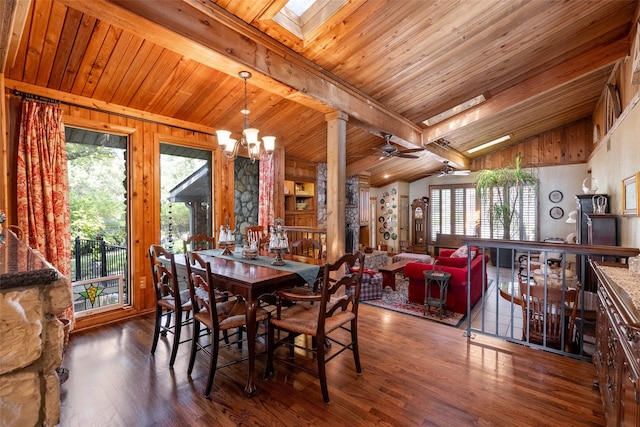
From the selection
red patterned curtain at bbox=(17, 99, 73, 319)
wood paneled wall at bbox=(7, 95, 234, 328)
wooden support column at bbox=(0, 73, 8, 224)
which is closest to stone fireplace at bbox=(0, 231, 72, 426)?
wooden support column at bbox=(0, 73, 8, 224)

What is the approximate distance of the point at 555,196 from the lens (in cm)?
795

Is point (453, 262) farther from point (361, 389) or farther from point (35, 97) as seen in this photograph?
point (35, 97)

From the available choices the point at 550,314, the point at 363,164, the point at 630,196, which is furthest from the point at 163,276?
the point at 363,164

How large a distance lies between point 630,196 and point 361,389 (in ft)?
11.8

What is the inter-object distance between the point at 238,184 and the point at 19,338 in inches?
170

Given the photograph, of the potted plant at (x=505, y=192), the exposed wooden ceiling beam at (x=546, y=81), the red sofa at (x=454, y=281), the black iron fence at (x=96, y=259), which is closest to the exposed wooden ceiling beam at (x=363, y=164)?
the exposed wooden ceiling beam at (x=546, y=81)

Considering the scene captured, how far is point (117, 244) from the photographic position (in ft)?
12.1

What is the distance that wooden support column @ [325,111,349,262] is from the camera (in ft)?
11.8

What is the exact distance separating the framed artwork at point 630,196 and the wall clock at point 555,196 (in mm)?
5028

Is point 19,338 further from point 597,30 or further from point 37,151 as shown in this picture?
point 597,30

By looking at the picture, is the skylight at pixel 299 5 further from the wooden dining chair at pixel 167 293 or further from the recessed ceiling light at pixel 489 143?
the recessed ceiling light at pixel 489 143

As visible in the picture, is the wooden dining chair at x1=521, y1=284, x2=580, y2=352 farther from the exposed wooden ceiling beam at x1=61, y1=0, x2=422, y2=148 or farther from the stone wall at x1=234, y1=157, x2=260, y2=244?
the stone wall at x1=234, y1=157, x2=260, y2=244

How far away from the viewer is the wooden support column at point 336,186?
11.8 feet

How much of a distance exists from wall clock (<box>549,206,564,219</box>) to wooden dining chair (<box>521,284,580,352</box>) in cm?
606
